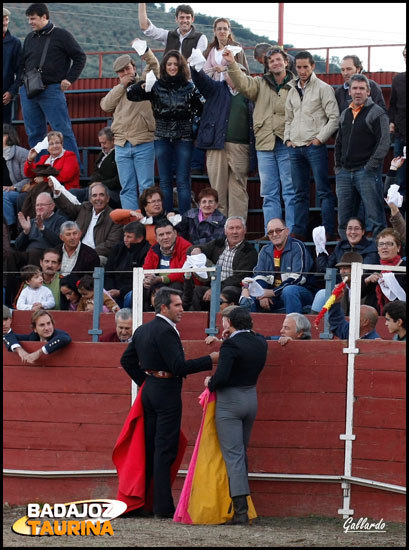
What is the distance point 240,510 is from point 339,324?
1.60 meters

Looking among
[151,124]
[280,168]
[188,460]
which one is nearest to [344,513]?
[188,460]

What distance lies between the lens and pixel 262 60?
43.5 feet

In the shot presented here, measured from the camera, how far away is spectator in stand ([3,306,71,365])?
34.2 ft

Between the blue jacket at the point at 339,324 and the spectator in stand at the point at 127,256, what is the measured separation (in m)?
2.44

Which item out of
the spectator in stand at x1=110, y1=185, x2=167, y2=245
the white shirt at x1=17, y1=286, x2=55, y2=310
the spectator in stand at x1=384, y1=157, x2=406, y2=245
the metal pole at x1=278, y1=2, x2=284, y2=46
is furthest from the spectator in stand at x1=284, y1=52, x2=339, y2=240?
the metal pole at x1=278, y1=2, x2=284, y2=46

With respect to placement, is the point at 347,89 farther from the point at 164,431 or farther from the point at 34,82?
the point at 164,431

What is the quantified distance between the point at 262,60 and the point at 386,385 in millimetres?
5031

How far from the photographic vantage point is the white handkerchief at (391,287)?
980 cm

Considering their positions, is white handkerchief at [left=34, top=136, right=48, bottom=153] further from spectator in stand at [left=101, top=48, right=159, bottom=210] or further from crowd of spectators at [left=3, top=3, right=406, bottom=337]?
spectator in stand at [left=101, top=48, right=159, bottom=210]

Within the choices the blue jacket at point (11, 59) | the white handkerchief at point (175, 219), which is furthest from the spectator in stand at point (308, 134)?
the blue jacket at point (11, 59)

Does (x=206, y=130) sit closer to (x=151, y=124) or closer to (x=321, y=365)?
(x=151, y=124)

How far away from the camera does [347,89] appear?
12.4 m

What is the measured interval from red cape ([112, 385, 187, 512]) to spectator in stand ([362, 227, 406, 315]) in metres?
1.86

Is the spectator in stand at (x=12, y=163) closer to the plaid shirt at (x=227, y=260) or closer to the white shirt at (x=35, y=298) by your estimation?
the white shirt at (x=35, y=298)
